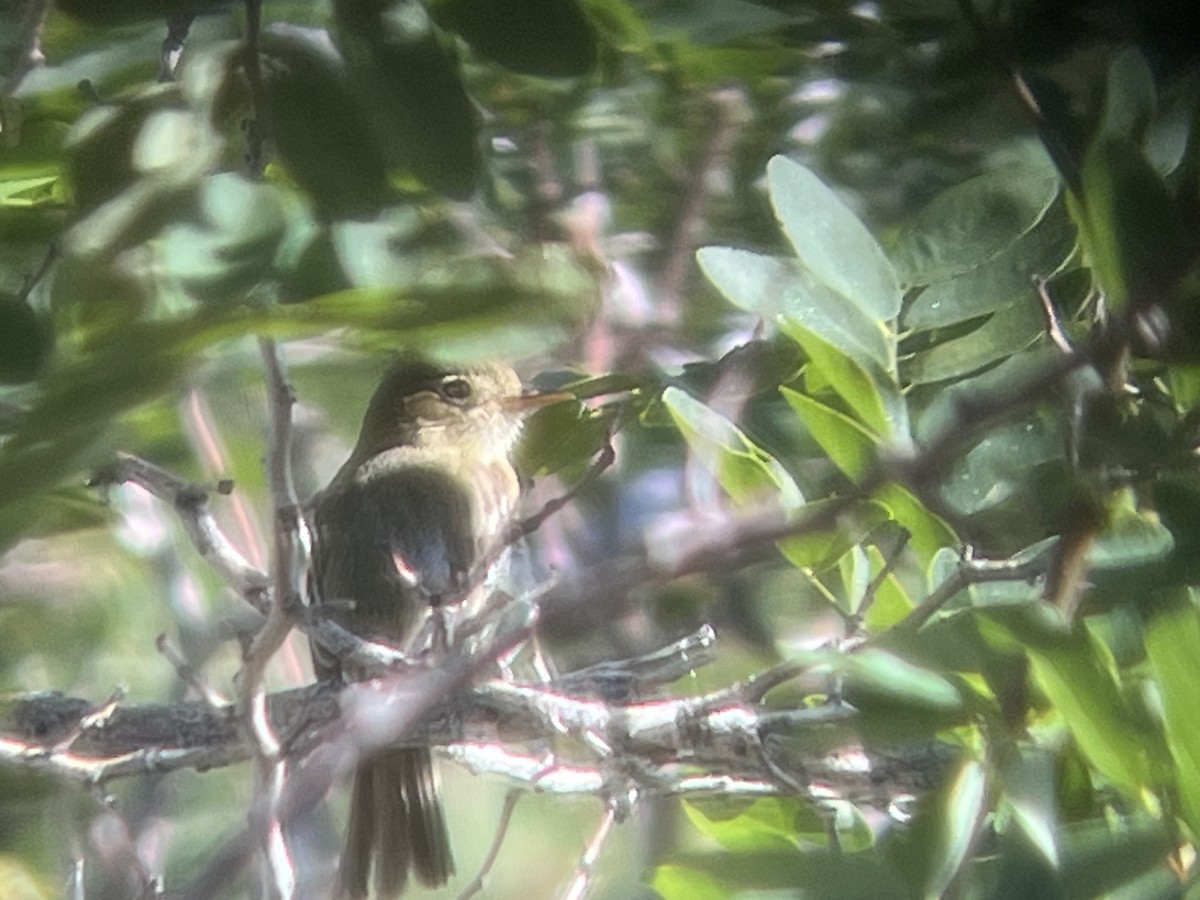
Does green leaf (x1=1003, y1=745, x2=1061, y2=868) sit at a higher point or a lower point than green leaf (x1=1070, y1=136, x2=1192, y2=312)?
lower

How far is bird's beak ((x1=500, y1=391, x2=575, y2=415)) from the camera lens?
Answer: 568mm

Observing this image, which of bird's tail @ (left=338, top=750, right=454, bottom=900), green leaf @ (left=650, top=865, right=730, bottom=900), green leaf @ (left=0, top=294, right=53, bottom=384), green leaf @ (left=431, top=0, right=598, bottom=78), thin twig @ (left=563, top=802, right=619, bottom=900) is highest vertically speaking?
green leaf @ (left=431, top=0, right=598, bottom=78)

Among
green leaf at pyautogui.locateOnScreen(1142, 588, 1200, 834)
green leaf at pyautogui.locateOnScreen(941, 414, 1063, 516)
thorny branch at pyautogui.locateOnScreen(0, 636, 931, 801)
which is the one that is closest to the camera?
green leaf at pyautogui.locateOnScreen(1142, 588, 1200, 834)

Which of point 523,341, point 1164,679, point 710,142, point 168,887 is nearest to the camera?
point 1164,679

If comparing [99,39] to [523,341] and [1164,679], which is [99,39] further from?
[1164,679]

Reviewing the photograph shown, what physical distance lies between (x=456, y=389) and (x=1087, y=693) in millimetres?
420

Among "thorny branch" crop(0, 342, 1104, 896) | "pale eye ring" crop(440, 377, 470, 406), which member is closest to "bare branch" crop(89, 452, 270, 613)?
"thorny branch" crop(0, 342, 1104, 896)

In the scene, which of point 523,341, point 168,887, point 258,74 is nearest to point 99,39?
point 258,74

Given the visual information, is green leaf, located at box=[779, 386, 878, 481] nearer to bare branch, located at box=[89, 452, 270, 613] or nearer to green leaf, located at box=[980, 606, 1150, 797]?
green leaf, located at box=[980, 606, 1150, 797]

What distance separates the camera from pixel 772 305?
38 cm

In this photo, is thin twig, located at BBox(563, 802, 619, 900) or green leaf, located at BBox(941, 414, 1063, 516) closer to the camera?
green leaf, located at BBox(941, 414, 1063, 516)

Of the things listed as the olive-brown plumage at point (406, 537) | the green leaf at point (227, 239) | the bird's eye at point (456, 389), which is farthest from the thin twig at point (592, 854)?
the green leaf at point (227, 239)

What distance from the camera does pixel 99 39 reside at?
35cm

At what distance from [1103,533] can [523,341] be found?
17 centimetres
